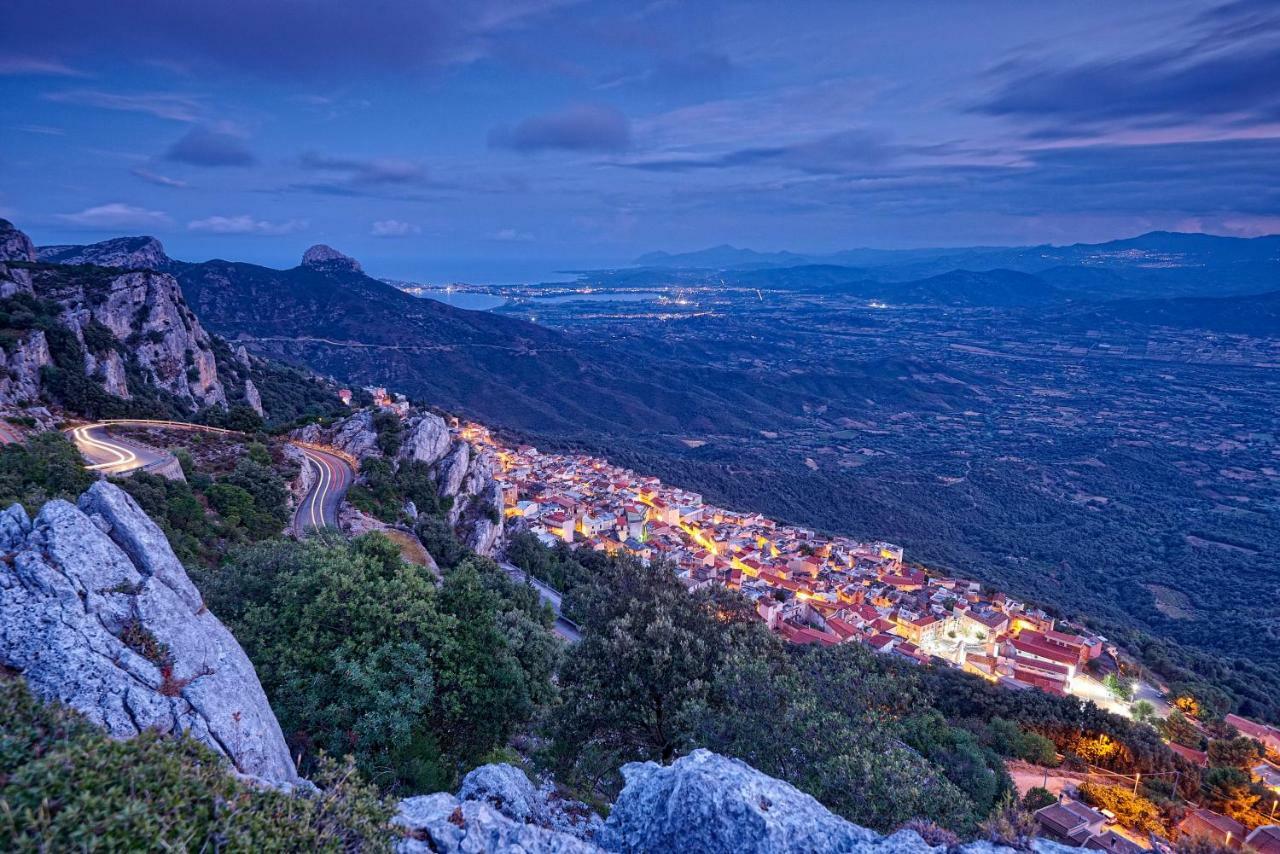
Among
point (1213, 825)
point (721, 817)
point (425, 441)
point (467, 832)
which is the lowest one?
point (1213, 825)

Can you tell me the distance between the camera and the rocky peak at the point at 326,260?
7480 inches

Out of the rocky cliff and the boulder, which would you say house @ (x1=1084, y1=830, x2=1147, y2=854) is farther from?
the rocky cliff

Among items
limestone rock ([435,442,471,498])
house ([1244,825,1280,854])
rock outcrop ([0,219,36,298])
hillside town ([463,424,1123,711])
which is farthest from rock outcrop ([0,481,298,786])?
rock outcrop ([0,219,36,298])

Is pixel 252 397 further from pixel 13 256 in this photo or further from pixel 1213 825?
pixel 1213 825

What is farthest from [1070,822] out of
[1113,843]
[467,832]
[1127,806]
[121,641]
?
[121,641]

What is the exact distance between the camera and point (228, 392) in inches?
2213

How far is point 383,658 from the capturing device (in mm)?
11062

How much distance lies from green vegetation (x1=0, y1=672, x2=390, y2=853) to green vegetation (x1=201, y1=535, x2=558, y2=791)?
4.78 metres

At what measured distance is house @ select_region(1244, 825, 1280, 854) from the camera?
19156 millimetres

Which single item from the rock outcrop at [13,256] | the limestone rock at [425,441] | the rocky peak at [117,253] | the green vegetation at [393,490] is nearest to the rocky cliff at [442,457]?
the limestone rock at [425,441]

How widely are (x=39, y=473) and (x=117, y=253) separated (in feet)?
436

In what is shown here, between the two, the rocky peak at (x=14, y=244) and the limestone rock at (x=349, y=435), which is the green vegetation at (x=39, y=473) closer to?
the limestone rock at (x=349, y=435)

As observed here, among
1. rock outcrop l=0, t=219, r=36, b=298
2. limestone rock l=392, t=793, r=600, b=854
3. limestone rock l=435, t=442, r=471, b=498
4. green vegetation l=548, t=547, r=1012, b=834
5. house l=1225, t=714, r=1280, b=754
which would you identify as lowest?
house l=1225, t=714, r=1280, b=754

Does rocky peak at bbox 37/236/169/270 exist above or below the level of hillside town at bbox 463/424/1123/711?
above
